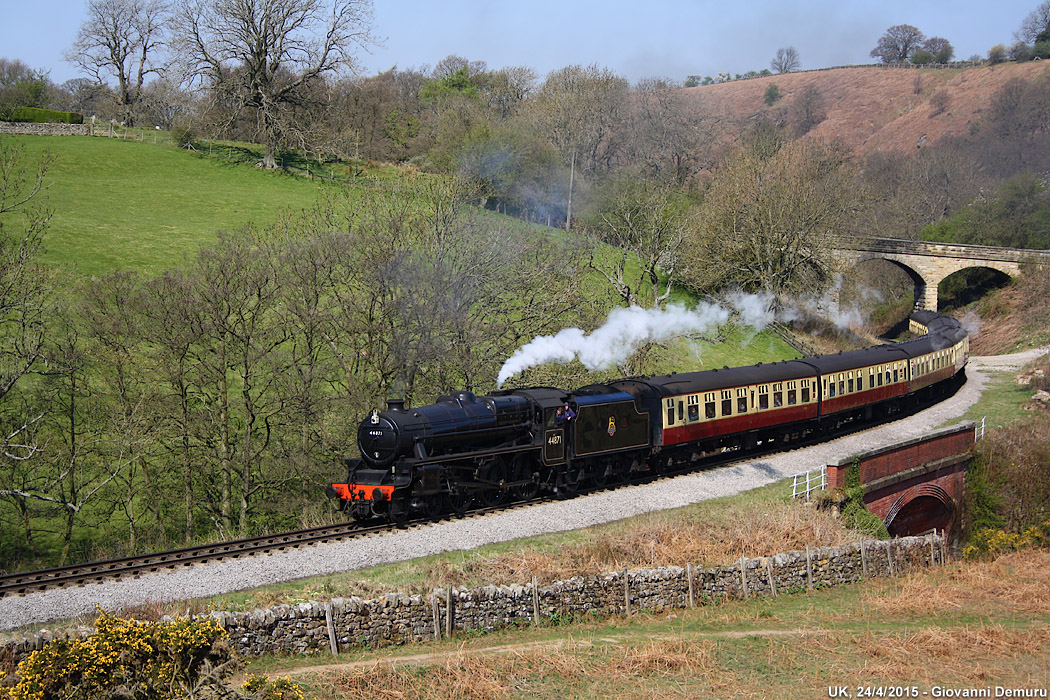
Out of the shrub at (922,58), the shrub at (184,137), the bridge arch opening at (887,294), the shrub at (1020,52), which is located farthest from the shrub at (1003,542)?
the shrub at (922,58)

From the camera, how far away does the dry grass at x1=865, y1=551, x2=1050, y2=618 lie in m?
17.5

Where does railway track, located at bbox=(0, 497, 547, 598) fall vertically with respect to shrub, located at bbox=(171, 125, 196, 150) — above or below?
below

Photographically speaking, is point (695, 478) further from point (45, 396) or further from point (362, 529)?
point (45, 396)

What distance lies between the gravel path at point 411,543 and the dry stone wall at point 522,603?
2.53 metres

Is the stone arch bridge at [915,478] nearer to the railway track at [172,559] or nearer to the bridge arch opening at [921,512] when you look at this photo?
the bridge arch opening at [921,512]

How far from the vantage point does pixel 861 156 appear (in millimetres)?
133500

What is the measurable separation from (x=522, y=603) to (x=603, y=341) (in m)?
17.4

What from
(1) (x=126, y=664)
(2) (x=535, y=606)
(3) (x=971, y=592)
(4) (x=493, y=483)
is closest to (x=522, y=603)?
(2) (x=535, y=606)

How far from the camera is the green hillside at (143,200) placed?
38875 mm

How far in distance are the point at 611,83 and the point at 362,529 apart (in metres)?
72.3

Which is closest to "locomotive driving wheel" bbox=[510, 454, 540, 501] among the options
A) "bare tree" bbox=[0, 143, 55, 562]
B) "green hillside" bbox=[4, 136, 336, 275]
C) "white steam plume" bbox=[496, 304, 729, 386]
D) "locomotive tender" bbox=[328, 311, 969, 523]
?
"locomotive tender" bbox=[328, 311, 969, 523]

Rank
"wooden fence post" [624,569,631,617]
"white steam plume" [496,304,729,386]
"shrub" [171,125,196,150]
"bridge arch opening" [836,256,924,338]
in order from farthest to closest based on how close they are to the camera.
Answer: "bridge arch opening" [836,256,924,338], "shrub" [171,125,196,150], "white steam plume" [496,304,729,386], "wooden fence post" [624,569,631,617]

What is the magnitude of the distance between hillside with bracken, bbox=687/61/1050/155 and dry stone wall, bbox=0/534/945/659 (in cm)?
10614

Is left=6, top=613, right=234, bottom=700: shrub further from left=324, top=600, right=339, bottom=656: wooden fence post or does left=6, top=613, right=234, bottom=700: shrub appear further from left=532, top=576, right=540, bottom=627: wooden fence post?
left=532, top=576, right=540, bottom=627: wooden fence post
